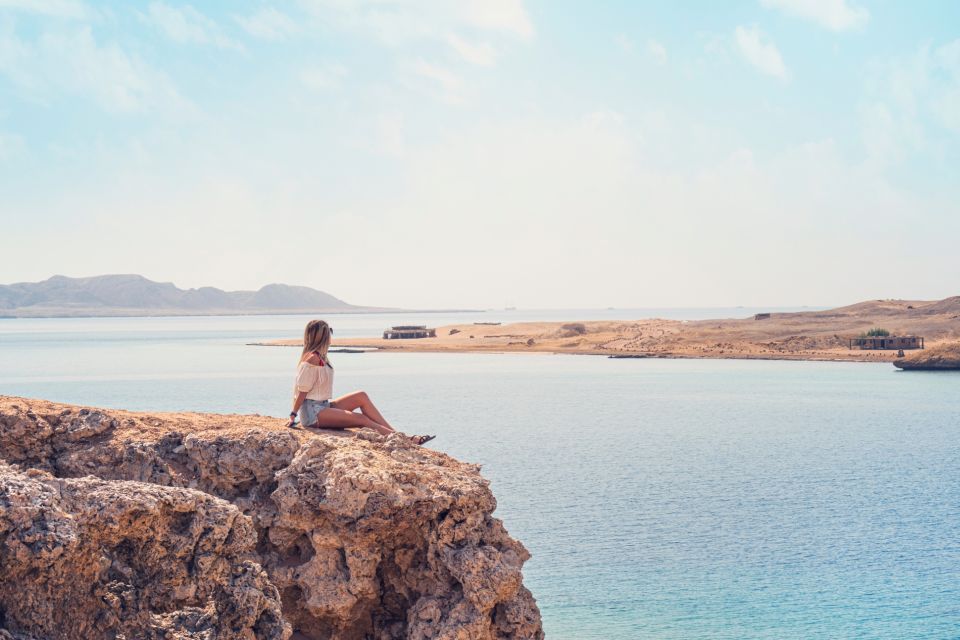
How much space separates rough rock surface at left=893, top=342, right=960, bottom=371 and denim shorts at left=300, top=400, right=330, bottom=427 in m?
66.8

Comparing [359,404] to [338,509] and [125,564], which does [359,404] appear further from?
[125,564]

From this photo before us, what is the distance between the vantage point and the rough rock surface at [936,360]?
67438 mm

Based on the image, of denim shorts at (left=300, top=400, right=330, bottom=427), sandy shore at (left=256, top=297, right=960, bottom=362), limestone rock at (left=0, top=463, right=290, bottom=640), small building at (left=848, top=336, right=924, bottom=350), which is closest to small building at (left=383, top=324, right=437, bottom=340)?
sandy shore at (left=256, top=297, right=960, bottom=362)

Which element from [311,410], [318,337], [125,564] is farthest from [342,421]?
[125,564]

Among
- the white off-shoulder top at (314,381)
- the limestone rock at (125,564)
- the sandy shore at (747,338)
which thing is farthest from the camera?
the sandy shore at (747,338)

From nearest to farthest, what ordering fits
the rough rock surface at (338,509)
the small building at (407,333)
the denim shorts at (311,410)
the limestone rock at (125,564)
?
the limestone rock at (125,564) → the rough rock surface at (338,509) → the denim shorts at (311,410) → the small building at (407,333)

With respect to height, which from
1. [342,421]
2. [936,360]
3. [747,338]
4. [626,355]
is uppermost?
[747,338]

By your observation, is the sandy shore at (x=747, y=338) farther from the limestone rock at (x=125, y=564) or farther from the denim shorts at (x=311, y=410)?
the limestone rock at (x=125, y=564)

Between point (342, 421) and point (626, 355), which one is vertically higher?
point (342, 421)

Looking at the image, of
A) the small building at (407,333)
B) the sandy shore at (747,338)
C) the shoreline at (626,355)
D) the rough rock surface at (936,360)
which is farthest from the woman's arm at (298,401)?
the small building at (407,333)

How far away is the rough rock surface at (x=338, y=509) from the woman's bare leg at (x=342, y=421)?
414 mm

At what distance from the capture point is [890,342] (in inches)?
3211

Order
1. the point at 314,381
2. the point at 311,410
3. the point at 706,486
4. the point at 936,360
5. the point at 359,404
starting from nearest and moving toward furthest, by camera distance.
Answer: the point at 314,381, the point at 311,410, the point at 359,404, the point at 706,486, the point at 936,360

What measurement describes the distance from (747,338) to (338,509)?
8971 centimetres
